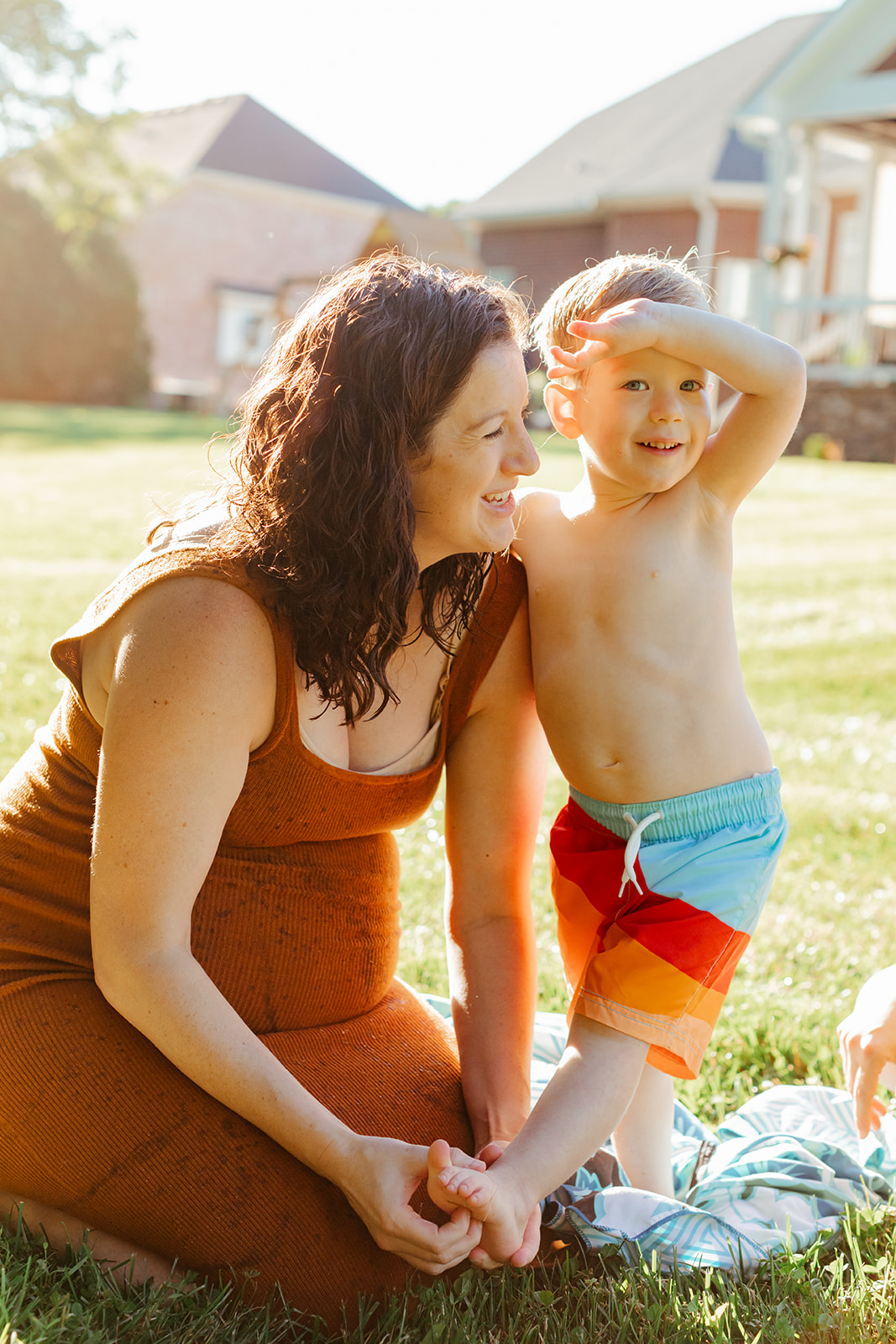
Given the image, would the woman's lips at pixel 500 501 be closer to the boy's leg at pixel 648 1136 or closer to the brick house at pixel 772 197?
the boy's leg at pixel 648 1136

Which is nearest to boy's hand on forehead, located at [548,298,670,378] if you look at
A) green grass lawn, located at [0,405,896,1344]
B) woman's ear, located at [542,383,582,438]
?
woman's ear, located at [542,383,582,438]

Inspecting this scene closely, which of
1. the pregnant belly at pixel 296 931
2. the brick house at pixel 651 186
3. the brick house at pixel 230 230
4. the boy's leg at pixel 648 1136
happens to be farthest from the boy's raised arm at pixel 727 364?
the brick house at pixel 230 230

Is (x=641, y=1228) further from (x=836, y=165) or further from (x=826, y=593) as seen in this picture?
(x=836, y=165)

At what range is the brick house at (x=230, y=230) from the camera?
1302 inches

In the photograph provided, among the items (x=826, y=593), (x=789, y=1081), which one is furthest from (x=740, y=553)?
(x=789, y=1081)

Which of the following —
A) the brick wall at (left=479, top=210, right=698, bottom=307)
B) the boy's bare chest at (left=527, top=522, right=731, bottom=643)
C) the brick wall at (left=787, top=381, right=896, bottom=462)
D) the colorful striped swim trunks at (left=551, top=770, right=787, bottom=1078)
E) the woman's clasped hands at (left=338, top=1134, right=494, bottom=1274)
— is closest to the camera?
the woman's clasped hands at (left=338, top=1134, right=494, bottom=1274)

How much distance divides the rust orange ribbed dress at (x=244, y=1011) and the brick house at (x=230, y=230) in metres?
30.3

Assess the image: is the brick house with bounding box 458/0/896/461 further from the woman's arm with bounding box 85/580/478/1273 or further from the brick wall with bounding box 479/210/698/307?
the woman's arm with bounding box 85/580/478/1273

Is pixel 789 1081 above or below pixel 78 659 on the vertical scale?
below

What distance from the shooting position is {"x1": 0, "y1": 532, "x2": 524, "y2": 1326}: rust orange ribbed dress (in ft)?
6.54

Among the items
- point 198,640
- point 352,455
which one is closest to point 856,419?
point 352,455

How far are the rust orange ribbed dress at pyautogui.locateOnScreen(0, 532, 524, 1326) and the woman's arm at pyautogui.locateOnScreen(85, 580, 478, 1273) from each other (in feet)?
0.30

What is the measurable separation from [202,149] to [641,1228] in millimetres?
34777

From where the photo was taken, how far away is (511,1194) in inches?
77.6
